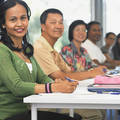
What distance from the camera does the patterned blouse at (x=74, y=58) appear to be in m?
3.53

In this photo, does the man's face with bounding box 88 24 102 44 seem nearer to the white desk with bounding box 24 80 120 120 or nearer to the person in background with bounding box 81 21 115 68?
the person in background with bounding box 81 21 115 68

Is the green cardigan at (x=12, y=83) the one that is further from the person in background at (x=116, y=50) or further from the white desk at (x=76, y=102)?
the person in background at (x=116, y=50)

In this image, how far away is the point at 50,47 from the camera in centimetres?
301

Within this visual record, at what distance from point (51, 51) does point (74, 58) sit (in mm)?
642

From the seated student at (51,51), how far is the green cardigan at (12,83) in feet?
2.62

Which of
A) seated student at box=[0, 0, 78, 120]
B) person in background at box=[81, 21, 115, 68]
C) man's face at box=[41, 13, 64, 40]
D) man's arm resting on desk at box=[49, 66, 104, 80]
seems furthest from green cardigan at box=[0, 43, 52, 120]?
person in background at box=[81, 21, 115, 68]

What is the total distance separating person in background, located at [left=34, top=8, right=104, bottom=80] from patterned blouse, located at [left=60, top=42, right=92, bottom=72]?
0.97ft

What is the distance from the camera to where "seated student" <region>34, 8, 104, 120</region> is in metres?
2.92

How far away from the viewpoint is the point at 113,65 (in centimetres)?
533

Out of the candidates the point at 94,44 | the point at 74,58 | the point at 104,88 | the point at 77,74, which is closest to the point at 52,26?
the point at 77,74

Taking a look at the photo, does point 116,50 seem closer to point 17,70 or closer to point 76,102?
point 17,70

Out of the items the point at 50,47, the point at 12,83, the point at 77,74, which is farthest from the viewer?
the point at 77,74

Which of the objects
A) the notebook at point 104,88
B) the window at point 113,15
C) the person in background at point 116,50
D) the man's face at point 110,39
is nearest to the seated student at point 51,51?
the notebook at point 104,88

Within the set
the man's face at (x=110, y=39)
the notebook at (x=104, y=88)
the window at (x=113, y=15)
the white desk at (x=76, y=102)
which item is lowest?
the white desk at (x=76, y=102)
